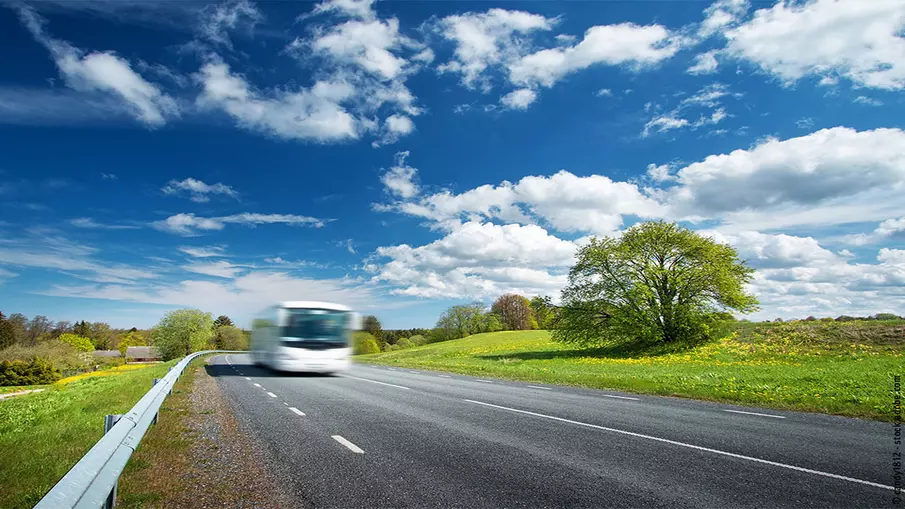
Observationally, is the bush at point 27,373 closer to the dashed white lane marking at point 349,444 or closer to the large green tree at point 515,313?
the dashed white lane marking at point 349,444

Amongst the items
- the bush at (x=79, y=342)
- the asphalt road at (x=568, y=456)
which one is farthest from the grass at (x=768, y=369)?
the bush at (x=79, y=342)

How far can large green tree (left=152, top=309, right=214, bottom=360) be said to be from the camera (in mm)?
82188

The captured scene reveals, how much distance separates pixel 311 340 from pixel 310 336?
18cm

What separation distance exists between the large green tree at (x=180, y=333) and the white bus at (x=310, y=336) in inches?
2836

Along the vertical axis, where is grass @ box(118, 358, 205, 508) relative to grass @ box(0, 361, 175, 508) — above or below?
below

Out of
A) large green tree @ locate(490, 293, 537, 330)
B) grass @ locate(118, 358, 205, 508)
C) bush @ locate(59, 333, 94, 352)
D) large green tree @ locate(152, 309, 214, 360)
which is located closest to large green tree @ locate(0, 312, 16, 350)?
bush @ locate(59, 333, 94, 352)

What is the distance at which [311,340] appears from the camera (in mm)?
20375

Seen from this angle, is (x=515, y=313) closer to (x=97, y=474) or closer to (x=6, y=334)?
(x=6, y=334)

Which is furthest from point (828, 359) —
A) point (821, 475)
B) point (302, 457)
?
point (302, 457)

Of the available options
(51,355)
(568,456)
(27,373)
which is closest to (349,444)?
(568,456)

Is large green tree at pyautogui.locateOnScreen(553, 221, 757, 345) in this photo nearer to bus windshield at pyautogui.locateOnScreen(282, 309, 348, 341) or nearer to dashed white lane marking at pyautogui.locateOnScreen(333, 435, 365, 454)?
bus windshield at pyautogui.locateOnScreen(282, 309, 348, 341)

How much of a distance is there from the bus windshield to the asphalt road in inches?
356

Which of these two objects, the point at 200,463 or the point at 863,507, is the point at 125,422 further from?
the point at 863,507

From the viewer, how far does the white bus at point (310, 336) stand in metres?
20.2
